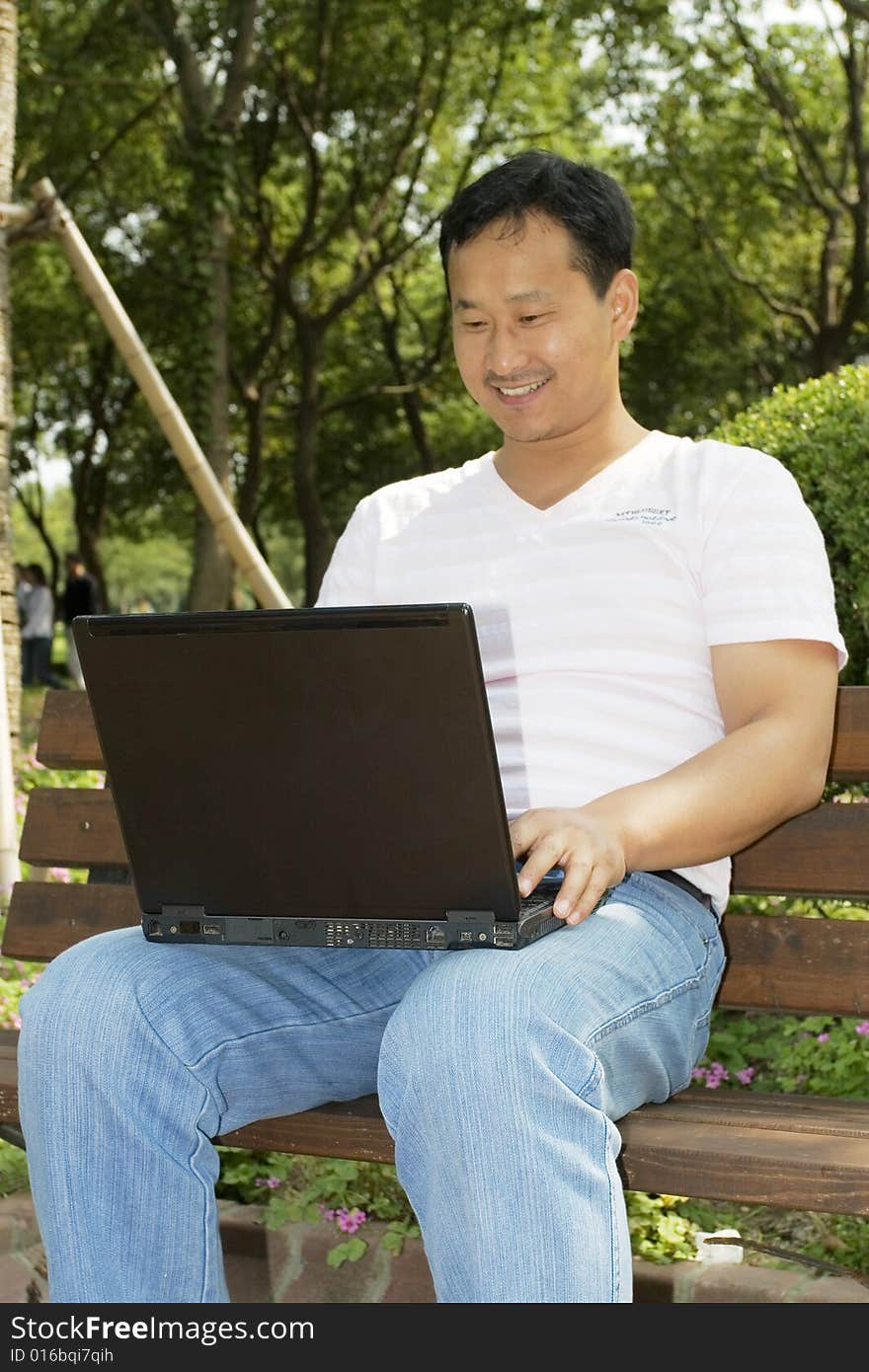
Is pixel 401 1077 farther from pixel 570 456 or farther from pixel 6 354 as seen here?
pixel 6 354

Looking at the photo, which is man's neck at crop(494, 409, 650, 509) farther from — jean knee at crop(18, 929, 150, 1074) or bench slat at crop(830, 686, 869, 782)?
jean knee at crop(18, 929, 150, 1074)

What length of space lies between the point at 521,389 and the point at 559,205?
0.32 meters

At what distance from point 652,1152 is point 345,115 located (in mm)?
18588

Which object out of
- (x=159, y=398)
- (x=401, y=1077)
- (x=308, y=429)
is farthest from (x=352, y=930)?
(x=308, y=429)

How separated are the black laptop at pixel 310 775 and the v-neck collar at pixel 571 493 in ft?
2.71

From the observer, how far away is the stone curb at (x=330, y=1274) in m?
3.03

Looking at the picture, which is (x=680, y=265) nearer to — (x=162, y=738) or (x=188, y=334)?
(x=188, y=334)

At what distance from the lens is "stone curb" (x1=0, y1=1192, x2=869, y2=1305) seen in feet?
9.95

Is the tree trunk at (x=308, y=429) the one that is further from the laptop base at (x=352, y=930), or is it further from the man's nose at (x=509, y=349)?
the laptop base at (x=352, y=930)

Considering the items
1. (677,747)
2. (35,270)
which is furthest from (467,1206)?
(35,270)

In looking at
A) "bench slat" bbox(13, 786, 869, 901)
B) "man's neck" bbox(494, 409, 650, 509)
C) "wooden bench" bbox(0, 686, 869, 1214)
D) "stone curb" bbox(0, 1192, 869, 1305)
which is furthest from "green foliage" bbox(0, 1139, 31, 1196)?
"man's neck" bbox(494, 409, 650, 509)

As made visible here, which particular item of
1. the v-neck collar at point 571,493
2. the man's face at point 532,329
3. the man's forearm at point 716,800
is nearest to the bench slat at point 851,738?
the man's forearm at point 716,800

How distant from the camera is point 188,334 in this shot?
1508cm

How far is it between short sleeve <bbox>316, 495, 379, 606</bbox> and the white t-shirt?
0.21 metres
